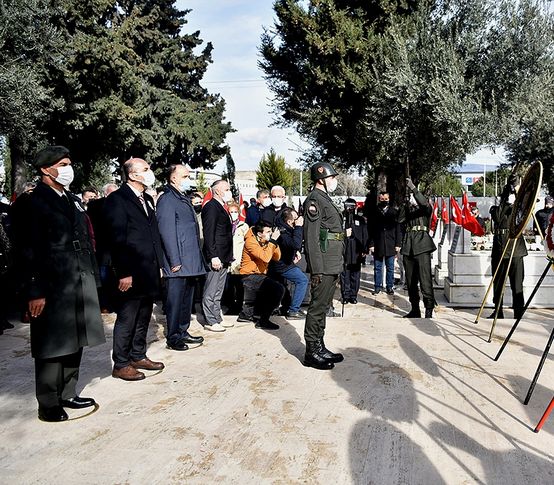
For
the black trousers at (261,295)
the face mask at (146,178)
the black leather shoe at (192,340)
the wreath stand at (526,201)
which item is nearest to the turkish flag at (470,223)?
the wreath stand at (526,201)

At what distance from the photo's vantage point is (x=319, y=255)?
4.87 m

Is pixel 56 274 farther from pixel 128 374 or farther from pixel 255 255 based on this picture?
pixel 255 255

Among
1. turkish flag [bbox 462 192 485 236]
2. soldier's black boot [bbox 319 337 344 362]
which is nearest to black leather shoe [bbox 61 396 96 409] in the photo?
soldier's black boot [bbox 319 337 344 362]

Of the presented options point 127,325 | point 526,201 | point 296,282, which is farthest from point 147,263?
point 526,201

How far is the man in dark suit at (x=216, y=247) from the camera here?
624 cm

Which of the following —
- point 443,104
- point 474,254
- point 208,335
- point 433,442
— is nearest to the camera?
point 433,442

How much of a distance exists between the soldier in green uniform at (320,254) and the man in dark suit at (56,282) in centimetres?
192

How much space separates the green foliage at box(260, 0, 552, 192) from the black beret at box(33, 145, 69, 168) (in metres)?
12.1

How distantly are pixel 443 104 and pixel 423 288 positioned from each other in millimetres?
8317

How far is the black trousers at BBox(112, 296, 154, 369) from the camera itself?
452 centimetres

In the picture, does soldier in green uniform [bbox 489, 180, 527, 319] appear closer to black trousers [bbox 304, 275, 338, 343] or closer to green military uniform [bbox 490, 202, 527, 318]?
green military uniform [bbox 490, 202, 527, 318]

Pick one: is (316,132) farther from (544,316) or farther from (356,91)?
(544,316)

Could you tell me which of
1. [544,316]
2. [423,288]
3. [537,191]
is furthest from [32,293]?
[544,316]

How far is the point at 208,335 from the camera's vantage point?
6.27m
